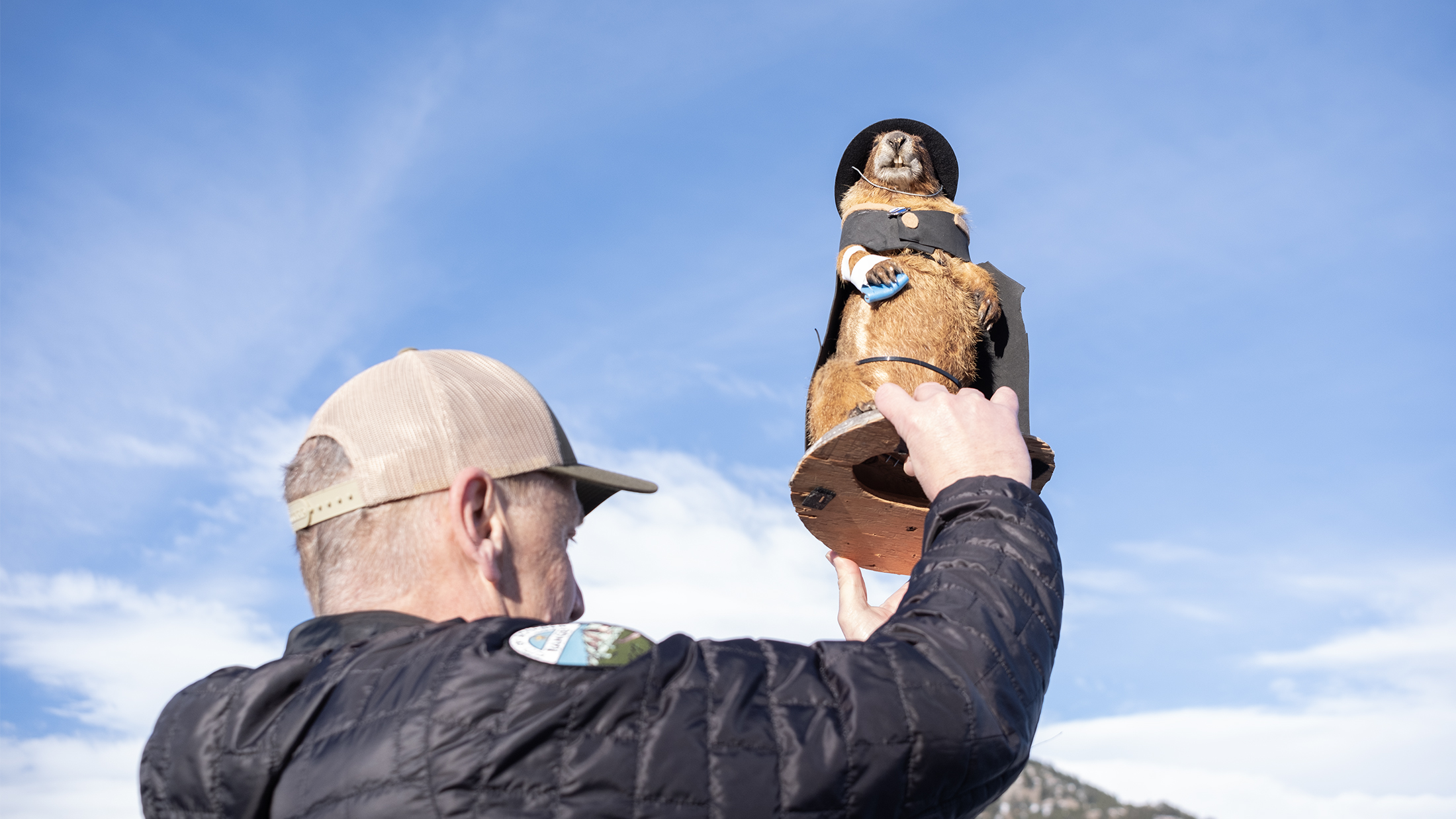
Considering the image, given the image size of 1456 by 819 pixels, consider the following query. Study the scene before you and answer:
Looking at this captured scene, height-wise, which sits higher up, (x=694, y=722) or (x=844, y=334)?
(x=844, y=334)

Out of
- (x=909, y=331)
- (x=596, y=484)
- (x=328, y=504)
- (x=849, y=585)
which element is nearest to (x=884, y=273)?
(x=909, y=331)

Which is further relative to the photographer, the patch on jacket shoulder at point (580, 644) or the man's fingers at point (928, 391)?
the man's fingers at point (928, 391)

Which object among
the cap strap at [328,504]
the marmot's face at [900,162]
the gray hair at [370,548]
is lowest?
the gray hair at [370,548]

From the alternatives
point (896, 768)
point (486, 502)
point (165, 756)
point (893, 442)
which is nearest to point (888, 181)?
point (893, 442)

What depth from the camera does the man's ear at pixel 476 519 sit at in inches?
77.2

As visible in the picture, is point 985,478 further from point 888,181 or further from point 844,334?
point 888,181

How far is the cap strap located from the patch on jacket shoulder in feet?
1.73

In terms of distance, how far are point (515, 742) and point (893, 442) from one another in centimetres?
206

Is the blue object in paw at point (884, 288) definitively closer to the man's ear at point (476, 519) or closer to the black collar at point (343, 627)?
the man's ear at point (476, 519)

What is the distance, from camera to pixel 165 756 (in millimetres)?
1693

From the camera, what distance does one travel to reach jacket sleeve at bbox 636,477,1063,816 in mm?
1560

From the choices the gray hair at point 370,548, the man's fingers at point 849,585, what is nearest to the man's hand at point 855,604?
the man's fingers at point 849,585

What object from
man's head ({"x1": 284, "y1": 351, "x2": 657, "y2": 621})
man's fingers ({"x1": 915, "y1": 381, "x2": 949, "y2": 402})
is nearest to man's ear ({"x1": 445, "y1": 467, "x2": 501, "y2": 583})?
man's head ({"x1": 284, "y1": 351, "x2": 657, "y2": 621})

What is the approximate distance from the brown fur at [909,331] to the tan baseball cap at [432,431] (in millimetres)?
1720
